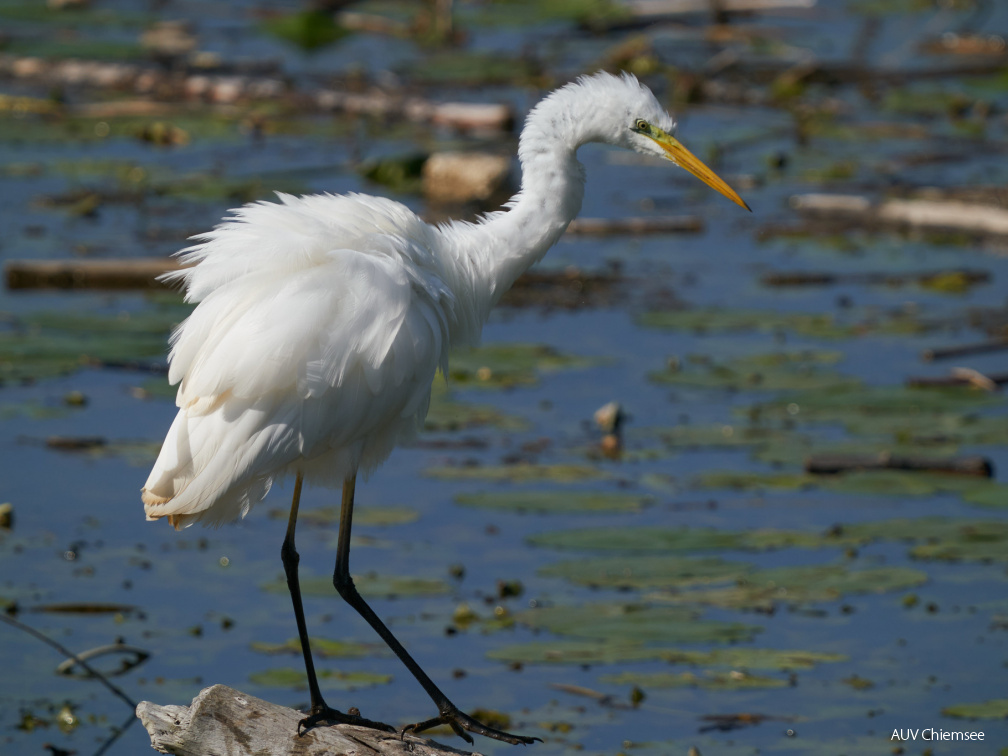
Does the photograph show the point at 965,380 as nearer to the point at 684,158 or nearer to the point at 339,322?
the point at 684,158

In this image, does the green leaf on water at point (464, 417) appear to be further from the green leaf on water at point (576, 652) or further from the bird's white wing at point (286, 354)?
the bird's white wing at point (286, 354)

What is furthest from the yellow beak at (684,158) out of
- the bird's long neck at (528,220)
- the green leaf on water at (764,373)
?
the green leaf on water at (764,373)

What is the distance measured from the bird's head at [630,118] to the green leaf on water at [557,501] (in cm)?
291

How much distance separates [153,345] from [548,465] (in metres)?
2.89

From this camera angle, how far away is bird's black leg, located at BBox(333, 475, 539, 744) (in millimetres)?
4977

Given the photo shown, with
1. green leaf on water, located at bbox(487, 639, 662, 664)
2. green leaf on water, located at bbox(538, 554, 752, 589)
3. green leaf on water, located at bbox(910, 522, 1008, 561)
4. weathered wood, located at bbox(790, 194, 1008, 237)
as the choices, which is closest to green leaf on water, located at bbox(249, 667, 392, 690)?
green leaf on water, located at bbox(487, 639, 662, 664)

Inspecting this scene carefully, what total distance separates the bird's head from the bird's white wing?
32.6 inches

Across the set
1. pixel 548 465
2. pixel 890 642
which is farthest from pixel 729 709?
pixel 548 465

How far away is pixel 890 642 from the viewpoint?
693 centimetres

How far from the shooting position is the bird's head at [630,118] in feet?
17.0

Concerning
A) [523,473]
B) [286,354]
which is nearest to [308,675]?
[286,354]

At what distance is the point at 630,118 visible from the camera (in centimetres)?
521

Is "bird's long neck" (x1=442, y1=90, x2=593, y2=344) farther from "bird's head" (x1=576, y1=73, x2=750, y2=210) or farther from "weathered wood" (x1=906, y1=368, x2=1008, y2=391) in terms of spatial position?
"weathered wood" (x1=906, y1=368, x2=1008, y2=391)

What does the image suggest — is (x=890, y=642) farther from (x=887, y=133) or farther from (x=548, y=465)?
(x=887, y=133)
